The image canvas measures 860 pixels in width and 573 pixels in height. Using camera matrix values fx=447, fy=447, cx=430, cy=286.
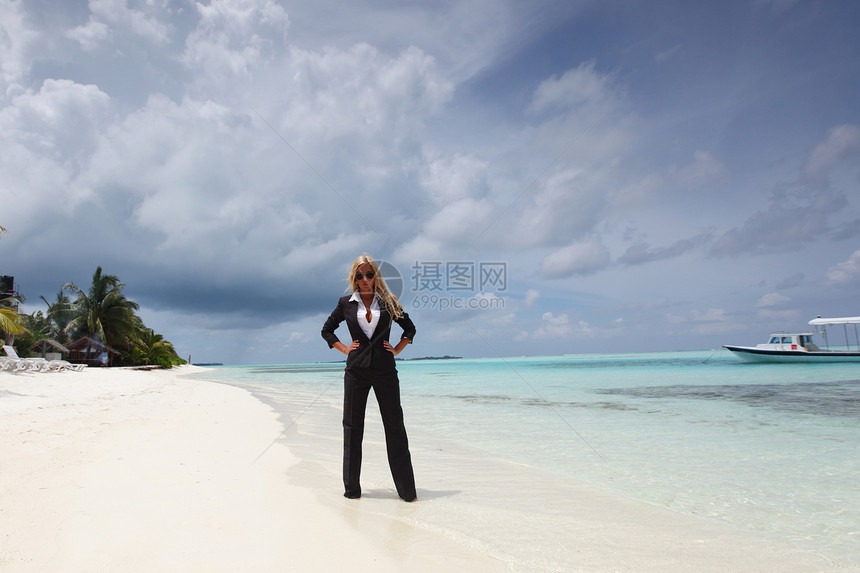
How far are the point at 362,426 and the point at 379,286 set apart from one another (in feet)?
3.66

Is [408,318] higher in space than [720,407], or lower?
higher

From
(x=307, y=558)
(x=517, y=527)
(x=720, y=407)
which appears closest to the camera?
(x=307, y=558)

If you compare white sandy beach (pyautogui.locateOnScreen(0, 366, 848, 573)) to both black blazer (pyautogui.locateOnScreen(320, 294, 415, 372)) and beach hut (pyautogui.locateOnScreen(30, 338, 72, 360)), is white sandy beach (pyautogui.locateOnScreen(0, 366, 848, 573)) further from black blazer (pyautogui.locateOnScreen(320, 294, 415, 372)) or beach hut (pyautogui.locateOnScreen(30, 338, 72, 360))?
beach hut (pyautogui.locateOnScreen(30, 338, 72, 360))

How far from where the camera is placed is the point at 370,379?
3.49 metres

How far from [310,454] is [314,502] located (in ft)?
6.69

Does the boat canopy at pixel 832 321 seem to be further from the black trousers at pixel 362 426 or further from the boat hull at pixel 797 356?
the black trousers at pixel 362 426

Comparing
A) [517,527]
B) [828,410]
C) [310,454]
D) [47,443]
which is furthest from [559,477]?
[828,410]

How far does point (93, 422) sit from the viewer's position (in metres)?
6.55

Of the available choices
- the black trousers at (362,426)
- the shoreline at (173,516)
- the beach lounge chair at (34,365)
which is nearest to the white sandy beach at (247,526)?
the shoreline at (173,516)

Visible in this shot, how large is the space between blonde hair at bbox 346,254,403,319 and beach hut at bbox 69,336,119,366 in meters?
42.2

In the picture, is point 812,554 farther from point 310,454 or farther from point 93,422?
point 93,422

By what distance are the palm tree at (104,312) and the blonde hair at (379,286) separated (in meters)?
40.6

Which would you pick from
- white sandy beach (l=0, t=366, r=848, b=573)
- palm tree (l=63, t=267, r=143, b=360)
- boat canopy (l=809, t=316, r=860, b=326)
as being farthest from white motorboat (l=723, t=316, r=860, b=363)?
palm tree (l=63, t=267, r=143, b=360)

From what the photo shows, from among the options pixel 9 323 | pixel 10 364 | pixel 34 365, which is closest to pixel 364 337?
pixel 9 323
